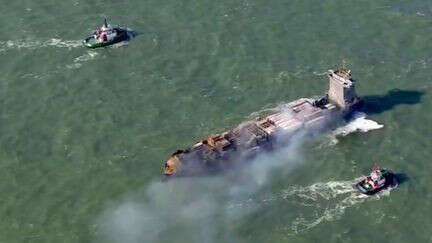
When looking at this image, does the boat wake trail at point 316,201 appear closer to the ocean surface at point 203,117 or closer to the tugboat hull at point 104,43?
the ocean surface at point 203,117

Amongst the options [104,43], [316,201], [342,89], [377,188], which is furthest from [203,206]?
[104,43]

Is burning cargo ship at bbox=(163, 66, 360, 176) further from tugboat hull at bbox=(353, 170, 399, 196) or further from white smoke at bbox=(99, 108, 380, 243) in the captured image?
tugboat hull at bbox=(353, 170, 399, 196)

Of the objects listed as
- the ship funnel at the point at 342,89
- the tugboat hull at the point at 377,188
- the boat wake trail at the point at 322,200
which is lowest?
the boat wake trail at the point at 322,200

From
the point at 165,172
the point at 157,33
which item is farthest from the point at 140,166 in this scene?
the point at 157,33

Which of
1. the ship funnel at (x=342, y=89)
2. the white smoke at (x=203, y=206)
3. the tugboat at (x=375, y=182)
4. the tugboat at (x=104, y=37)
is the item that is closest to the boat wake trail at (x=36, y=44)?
the tugboat at (x=104, y=37)

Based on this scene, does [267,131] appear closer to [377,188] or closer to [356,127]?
[356,127]
